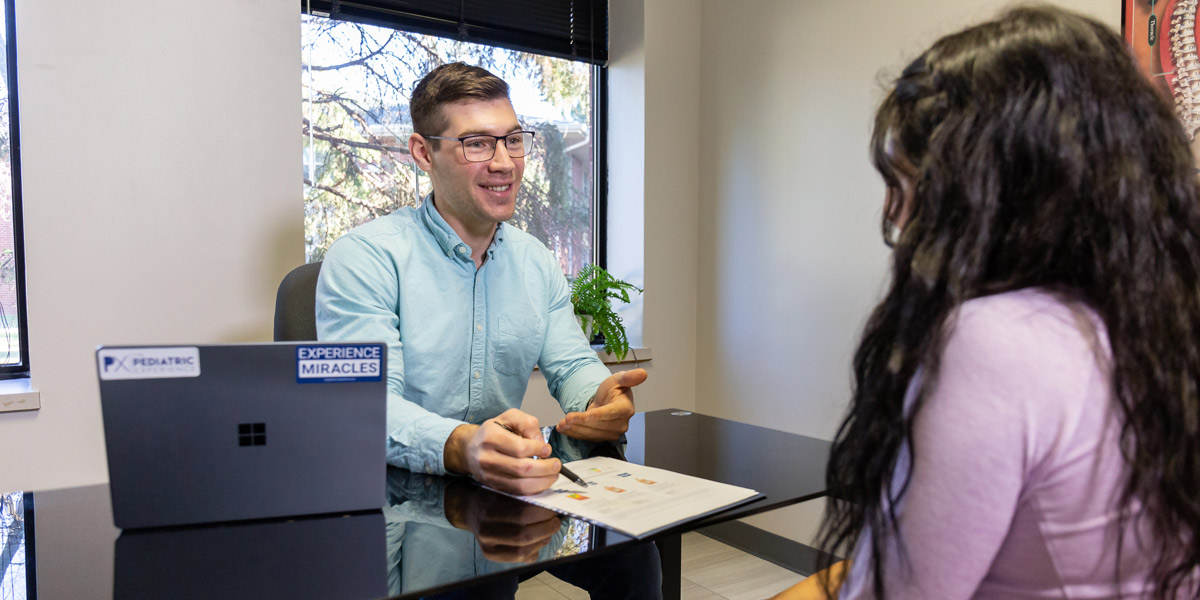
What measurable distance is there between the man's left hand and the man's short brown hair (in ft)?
2.30

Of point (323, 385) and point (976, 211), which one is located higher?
point (976, 211)

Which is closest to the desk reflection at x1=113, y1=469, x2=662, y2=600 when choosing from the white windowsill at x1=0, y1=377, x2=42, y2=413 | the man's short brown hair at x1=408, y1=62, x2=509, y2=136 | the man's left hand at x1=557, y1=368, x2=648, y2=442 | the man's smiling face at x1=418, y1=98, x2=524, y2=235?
the man's left hand at x1=557, y1=368, x2=648, y2=442

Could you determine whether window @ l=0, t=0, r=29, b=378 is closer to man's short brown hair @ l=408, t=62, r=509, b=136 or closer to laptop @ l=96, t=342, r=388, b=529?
man's short brown hair @ l=408, t=62, r=509, b=136

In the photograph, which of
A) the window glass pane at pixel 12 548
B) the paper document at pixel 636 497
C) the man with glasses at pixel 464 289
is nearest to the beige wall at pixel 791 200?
the man with glasses at pixel 464 289

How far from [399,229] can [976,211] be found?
127 centimetres

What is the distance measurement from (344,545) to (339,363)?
0.68ft

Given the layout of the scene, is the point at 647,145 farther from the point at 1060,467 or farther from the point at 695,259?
the point at 1060,467

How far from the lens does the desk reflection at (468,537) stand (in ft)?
2.63

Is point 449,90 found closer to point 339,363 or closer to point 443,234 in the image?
point 443,234

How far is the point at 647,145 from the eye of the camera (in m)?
3.38

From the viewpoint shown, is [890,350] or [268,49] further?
[268,49]

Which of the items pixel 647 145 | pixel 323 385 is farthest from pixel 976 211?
pixel 647 145

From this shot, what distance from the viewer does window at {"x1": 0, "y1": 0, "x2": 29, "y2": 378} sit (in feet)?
7.93

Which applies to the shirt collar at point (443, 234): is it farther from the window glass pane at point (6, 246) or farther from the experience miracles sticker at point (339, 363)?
the window glass pane at point (6, 246)
